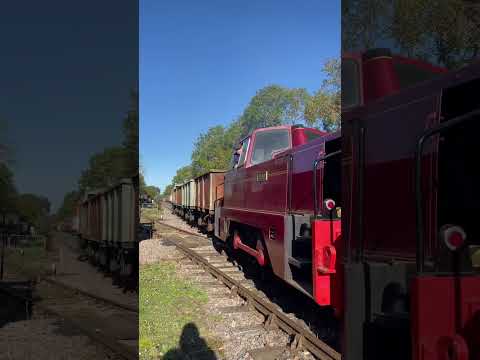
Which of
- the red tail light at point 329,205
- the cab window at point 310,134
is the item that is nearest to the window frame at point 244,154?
the cab window at point 310,134

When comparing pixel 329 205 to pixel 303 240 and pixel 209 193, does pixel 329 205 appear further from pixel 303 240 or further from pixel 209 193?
pixel 209 193

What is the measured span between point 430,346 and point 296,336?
2.77 metres

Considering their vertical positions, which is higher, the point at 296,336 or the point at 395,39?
the point at 395,39

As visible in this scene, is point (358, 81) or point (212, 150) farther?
point (212, 150)

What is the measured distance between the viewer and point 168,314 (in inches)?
181

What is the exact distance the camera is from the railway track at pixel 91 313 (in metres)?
0.84

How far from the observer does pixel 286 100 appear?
16734mm

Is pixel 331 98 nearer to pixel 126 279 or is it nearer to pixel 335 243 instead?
pixel 335 243

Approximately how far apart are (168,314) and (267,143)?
11.3 feet

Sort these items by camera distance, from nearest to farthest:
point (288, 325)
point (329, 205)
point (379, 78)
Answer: point (379, 78)
point (329, 205)
point (288, 325)

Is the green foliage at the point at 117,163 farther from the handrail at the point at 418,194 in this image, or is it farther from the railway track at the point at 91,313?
the handrail at the point at 418,194

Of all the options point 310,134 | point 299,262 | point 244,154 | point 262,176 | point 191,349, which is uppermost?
point 310,134

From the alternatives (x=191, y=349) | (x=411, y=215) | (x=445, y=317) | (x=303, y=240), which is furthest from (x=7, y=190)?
(x=303, y=240)

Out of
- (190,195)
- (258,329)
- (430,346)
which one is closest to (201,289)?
(258,329)
